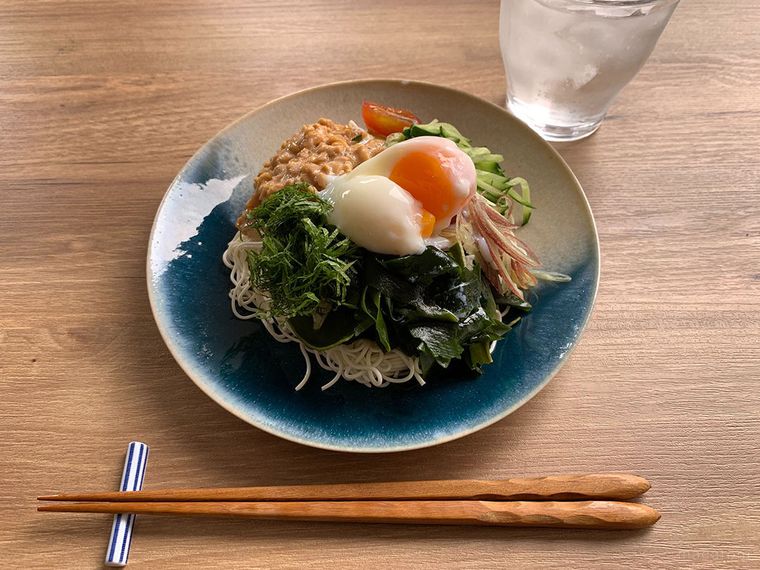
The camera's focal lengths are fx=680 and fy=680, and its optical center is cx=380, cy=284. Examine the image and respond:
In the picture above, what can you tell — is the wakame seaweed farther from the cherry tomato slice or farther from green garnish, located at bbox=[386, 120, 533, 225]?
the cherry tomato slice

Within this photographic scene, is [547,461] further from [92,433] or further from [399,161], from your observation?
[92,433]

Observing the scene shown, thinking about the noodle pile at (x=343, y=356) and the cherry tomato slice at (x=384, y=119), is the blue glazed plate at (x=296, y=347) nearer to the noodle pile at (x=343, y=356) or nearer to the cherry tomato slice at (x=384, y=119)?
the noodle pile at (x=343, y=356)

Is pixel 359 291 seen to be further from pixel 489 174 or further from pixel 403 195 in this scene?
pixel 489 174

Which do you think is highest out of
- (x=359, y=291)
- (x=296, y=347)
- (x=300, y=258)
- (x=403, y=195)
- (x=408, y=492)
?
(x=403, y=195)

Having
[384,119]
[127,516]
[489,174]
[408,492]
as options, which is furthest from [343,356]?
[384,119]

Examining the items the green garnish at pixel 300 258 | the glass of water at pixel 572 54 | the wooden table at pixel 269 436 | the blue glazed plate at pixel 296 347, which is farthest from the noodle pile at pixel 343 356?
the glass of water at pixel 572 54

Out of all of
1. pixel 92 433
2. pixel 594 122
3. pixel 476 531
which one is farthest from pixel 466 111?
pixel 92 433
